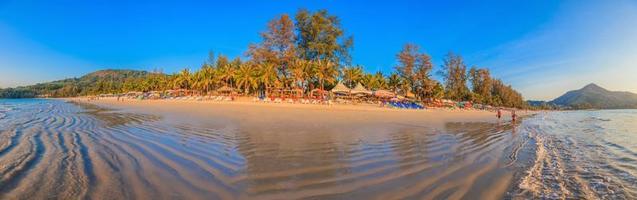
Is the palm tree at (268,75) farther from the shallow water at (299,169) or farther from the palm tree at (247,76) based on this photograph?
the shallow water at (299,169)

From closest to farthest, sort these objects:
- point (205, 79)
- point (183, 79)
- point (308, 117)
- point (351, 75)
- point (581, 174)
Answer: point (581, 174)
point (308, 117)
point (351, 75)
point (205, 79)
point (183, 79)

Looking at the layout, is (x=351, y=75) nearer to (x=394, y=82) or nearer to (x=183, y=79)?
(x=394, y=82)

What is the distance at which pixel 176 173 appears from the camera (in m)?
5.01

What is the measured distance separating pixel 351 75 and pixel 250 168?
47093 millimetres

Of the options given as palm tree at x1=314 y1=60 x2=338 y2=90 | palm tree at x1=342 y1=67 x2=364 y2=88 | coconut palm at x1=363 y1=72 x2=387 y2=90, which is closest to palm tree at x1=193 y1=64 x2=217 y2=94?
palm tree at x1=314 y1=60 x2=338 y2=90

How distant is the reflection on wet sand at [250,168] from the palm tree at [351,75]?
4312 centimetres

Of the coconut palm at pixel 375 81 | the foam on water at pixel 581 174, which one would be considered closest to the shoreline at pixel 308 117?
the foam on water at pixel 581 174

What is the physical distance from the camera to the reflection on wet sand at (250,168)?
4.07 meters

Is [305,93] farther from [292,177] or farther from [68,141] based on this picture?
[292,177]

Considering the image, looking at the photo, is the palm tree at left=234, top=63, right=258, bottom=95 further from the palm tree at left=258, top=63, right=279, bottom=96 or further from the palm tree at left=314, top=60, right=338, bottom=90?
the palm tree at left=314, top=60, right=338, bottom=90

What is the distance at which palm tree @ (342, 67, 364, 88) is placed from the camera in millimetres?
51781

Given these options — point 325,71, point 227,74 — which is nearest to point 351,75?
point 325,71

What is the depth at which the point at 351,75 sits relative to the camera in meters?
51.8

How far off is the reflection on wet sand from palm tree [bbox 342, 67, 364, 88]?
141 ft
